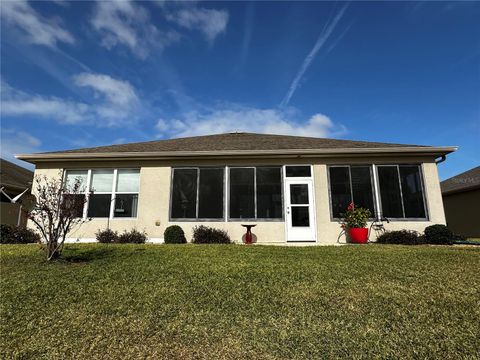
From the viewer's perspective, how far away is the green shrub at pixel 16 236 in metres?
10.2

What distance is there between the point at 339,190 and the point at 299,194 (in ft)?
4.78

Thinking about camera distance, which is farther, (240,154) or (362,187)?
(240,154)

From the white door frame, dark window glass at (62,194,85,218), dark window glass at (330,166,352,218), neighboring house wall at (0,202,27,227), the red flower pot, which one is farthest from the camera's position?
neighboring house wall at (0,202,27,227)

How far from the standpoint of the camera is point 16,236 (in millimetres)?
10344

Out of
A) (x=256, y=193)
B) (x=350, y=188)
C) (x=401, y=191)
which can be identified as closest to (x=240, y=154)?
(x=256, y=193)

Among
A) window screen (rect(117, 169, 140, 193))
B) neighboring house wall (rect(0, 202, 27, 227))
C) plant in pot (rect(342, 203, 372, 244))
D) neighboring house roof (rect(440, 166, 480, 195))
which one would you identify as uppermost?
neighboring house roof (rect(440, 166, 480, 195))

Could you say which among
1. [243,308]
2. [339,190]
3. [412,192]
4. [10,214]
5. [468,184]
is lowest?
[243,308]

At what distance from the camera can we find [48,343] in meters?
3.35

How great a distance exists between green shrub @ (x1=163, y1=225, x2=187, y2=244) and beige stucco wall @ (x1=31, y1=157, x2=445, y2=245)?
0.49 meters

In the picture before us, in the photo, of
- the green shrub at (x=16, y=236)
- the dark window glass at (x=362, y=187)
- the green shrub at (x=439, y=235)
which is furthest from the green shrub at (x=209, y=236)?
the green shrub at (x=439, y=235)

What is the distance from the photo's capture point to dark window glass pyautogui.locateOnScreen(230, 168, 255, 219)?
1086cm

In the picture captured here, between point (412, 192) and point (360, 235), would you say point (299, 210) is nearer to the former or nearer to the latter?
point (360, 235)

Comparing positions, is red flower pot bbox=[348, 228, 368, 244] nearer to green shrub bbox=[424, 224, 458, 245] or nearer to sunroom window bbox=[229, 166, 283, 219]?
green shrub bbox=[424, 224, 458, 245]

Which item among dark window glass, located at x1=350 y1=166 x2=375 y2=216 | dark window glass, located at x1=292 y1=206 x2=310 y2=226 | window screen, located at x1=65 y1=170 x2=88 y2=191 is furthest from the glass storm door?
window screen, located at x1=65 y1=170 x2=88 y2=191
